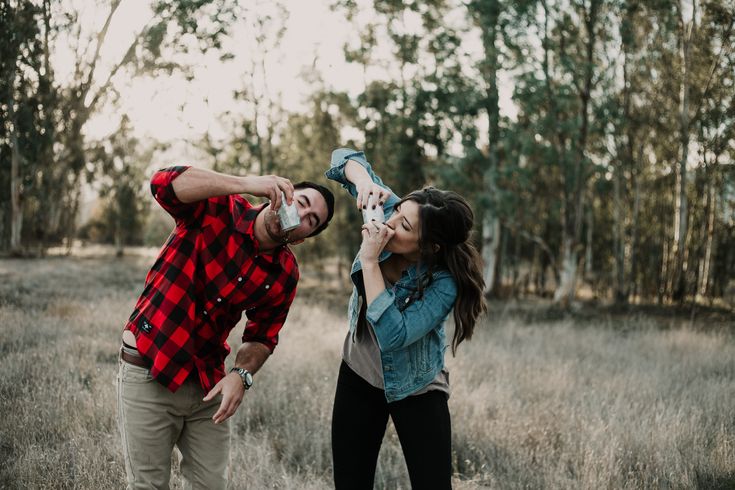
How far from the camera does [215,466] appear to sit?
2598mm

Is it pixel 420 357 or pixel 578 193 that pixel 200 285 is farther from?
pixel 578 193

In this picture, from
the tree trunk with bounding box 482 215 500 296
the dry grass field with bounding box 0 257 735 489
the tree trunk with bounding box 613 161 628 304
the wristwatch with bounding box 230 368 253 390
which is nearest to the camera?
the wristwatch with bounding box 230 368 253 390

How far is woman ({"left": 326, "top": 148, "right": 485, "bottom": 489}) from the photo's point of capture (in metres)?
2.42

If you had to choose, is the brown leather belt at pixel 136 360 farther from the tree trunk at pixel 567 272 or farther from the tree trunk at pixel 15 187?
the tree trunk at pixel 15 187

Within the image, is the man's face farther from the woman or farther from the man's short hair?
the woman

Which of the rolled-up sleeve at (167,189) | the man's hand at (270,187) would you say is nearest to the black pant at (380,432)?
the man's hand at (270,187)

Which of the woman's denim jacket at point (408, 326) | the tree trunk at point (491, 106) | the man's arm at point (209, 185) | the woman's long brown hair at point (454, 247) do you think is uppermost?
the tree trunk at point (491, 106)

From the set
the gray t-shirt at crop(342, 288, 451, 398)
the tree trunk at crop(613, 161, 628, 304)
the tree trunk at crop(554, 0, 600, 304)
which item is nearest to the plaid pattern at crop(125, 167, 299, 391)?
the gray t-shirt at crop(342, 288, 451, 398)

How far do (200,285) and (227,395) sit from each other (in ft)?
1.65

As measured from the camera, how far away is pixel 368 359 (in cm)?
→ 271

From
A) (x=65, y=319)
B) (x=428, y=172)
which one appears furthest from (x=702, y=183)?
(x=65, y=319)

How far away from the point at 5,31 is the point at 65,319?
7720 mm

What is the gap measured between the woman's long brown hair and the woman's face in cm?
2

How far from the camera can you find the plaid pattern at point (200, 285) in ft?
7.89
